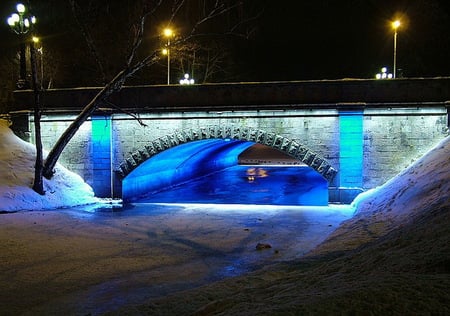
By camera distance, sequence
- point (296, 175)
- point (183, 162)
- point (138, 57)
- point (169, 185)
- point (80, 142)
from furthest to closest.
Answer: point (138, 57)
point (296, 175)
point (183, 162)
point (169, 185)
point (80, 142)

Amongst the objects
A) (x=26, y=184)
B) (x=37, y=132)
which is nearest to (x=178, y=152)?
(x=37, y=132)

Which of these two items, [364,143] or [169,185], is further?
[169,185]

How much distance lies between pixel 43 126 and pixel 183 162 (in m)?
10.1

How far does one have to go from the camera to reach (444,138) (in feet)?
53.0

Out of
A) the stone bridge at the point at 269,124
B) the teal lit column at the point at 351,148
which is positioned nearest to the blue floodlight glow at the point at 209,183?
the stone bridge at the point at 269,124

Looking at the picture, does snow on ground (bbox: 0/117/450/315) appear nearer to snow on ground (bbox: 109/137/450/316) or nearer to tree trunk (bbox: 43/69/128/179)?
snow on ground (bbox: 109/137/450/316)

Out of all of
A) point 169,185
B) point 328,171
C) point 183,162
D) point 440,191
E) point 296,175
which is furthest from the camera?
point 296,175

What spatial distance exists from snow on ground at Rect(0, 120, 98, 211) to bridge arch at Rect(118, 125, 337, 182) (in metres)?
2.07

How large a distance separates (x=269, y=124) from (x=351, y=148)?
3.30 meters

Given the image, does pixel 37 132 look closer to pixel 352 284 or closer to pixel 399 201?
pixel 399 201

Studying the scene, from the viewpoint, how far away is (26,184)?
56.9 ft

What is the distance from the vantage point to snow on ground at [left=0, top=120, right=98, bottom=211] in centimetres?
1620

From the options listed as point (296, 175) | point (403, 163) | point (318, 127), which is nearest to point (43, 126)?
point (318, 127)

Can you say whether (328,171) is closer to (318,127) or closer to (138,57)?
(318,127)
